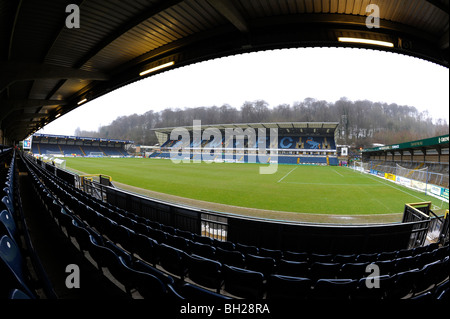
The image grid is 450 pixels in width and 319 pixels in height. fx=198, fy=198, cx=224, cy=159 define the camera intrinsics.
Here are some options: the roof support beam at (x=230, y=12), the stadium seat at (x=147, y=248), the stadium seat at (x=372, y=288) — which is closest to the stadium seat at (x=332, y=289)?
the stadium seat at (x=372, y=288)

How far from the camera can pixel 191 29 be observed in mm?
5324

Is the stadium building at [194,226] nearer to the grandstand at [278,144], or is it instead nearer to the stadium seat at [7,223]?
the stadium seat at [7,223]

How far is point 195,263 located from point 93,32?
21.6 feet

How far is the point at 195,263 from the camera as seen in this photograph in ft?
10.0

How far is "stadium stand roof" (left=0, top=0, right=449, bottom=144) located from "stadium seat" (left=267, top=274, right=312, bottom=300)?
4.71 metres

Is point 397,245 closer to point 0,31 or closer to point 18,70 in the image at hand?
point 0,31

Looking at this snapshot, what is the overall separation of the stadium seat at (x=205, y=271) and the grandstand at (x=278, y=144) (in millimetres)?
53157

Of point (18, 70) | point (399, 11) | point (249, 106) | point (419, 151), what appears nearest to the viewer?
point (399, 11)

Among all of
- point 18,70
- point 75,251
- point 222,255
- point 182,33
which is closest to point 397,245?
point 222,255

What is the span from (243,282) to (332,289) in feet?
3.99

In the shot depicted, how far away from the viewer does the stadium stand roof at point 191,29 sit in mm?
4285

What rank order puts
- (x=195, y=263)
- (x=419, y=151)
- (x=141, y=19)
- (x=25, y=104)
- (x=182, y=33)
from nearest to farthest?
(x=195, y=263) → (x=141, y=19) → (x=182, y=33) → (x=25, y=104) → (x=419, y=151)

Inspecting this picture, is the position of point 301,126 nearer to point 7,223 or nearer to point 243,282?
point 243,282

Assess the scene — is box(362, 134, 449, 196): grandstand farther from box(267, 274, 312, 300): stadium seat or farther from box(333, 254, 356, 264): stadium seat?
box(267, 274, 312, 300): stadium seat
